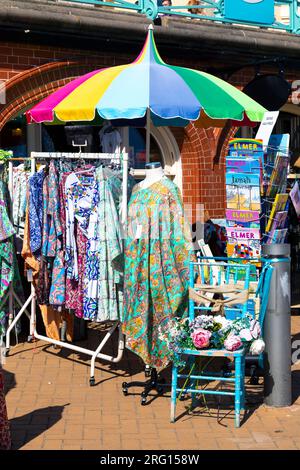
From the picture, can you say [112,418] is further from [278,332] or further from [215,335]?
[278,332]

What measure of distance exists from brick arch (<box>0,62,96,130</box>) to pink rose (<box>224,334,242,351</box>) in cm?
512

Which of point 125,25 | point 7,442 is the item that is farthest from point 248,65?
point 7,442

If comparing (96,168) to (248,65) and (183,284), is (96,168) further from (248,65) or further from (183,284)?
(248,65)

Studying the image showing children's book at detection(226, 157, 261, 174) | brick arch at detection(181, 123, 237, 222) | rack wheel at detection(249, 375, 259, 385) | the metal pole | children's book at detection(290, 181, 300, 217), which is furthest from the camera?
brick arch at detection(181, 123, 237, 222)

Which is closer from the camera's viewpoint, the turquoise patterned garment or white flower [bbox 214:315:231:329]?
white flower [bbox 214:315:231:329]

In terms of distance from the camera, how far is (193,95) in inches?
288

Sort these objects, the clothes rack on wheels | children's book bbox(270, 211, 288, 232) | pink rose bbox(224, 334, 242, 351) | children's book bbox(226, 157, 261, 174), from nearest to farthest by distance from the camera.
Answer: pink rose bbox(224, 334, 242, 351) → children's book bbox(226, 157, 261, 174) → children's book bbox(270, 211, 288, 232) → the clothes rack on wheels

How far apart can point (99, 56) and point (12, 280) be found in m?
3.77

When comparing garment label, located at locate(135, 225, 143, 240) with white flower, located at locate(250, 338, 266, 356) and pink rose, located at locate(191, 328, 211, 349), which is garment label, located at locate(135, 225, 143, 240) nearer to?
pink rose, located at locate(191, 328, 211, 349)

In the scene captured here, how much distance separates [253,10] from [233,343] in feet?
23.3

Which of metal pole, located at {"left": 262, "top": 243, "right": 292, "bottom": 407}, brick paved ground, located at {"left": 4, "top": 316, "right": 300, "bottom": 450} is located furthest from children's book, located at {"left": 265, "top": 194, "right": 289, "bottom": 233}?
metal pole, located at {"left": 262, "top": 243, "right": 292, "bottom": 407}

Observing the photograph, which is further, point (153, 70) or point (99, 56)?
point (99, 56)

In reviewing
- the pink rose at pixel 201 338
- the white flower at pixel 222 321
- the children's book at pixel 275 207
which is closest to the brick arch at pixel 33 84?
the children's book at pixel 275 207

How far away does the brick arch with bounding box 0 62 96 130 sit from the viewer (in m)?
10.1
